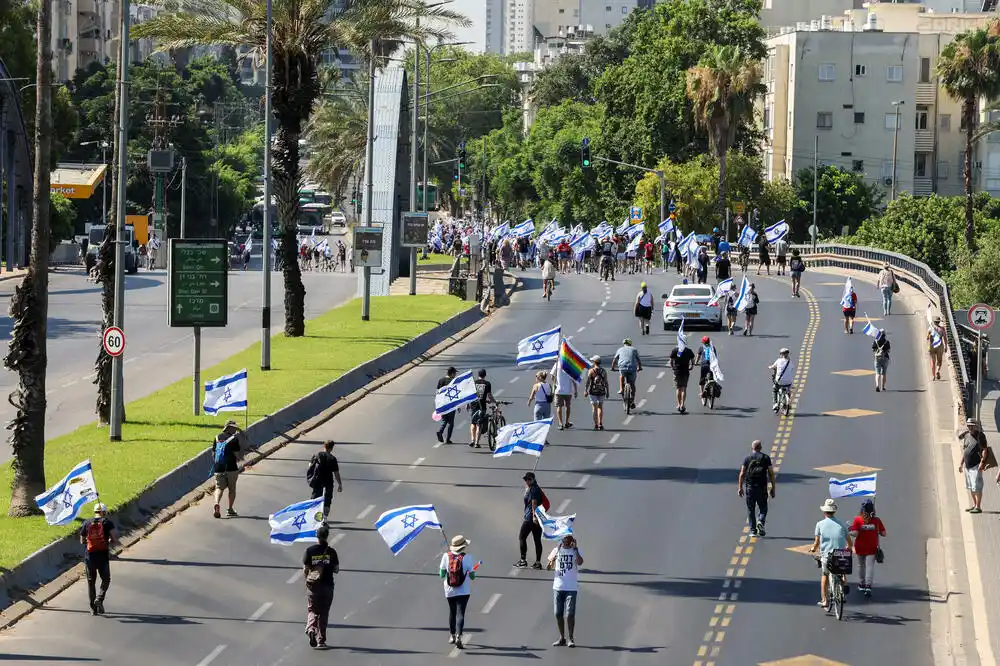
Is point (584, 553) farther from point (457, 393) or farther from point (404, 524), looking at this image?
point (457, 393)

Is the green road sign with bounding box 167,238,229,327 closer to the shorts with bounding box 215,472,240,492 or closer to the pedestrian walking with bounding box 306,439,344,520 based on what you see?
the shorts with bounding box 215,472,240,492

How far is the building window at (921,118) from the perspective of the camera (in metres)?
117

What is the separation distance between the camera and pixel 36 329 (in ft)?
90.6

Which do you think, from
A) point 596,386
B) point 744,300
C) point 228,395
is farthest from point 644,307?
point 228,395

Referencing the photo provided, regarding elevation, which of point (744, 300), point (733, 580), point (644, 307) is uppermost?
point (744, 300)

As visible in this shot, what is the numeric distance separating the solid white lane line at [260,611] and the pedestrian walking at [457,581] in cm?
281

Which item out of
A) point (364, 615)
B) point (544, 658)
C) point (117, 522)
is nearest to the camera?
point (544, 658)

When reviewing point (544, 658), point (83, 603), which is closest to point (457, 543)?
point (544, 658)

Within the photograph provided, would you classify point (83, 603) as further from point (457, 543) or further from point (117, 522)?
point (457, 543)

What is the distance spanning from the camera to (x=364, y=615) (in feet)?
73.9

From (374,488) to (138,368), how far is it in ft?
53.7

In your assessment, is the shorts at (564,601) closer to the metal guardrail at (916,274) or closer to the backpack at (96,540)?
the backpack at (96,540)

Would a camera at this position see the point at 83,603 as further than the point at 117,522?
No

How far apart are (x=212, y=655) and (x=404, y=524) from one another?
3.27 meters
